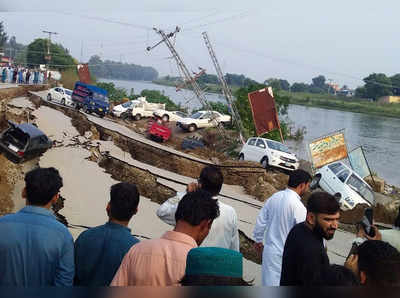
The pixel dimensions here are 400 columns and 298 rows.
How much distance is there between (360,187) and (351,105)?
72.1 meters

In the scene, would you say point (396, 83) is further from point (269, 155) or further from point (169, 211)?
point (169, 211)

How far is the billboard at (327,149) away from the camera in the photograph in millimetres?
20344

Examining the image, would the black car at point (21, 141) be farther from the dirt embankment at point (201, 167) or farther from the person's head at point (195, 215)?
the person's head at point (195, 215)

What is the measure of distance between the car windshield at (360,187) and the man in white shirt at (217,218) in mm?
13938

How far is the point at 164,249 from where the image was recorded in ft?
7.52

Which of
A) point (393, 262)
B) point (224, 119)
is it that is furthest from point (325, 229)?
point (224, 119)

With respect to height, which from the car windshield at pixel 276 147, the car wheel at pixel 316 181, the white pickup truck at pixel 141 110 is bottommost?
the car wheel at pixel 316 181

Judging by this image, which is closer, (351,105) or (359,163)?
(359,163)

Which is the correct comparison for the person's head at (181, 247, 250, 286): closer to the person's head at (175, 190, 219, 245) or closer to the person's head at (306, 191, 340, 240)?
the person's head at (175, 190, 219, 245)

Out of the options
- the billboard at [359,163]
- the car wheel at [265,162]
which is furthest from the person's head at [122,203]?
the billboard at [359,163]

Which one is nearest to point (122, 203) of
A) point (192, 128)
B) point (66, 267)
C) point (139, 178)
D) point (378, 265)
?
point (66, 267)

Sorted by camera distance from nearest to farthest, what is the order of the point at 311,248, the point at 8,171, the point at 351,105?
the point at 311,248, the point at 8,171, the point at 351,105

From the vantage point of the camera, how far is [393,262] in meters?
2.00

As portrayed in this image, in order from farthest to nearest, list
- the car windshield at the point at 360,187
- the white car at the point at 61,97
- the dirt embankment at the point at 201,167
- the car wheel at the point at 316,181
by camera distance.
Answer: the white car at the point at 61,97, the car wheel at the point at 316,181, the dirt embankment at the point at 201,167, the car windshield at the point at 360,187
